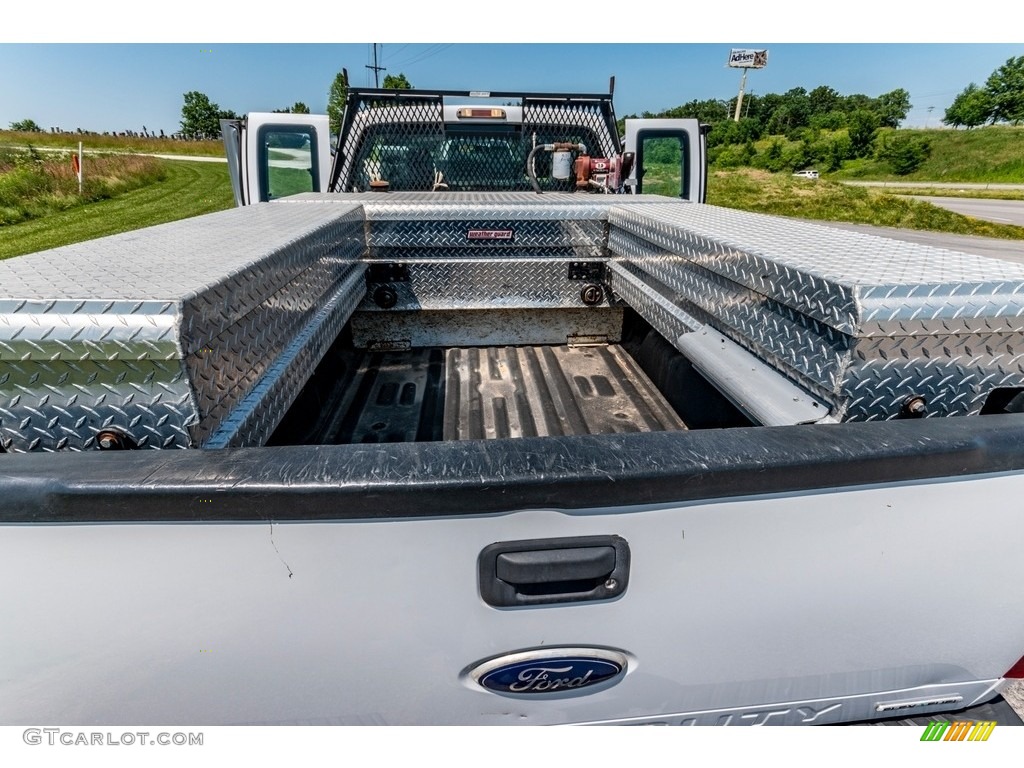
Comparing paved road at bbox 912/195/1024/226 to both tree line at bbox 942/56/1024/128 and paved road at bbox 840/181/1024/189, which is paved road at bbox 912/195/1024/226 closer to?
paved road at bbox 840/181/1024/189

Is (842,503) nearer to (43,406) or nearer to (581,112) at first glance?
(43,406)

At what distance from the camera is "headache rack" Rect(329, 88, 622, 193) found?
4.04 m

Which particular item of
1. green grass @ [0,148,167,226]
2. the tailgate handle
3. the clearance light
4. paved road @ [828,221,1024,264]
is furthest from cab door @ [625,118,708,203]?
green grass @ [0,148,167,226]

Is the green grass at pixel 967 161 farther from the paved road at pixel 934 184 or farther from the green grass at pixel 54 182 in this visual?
the green grass at pixel 54 182

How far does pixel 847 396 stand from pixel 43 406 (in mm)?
1545

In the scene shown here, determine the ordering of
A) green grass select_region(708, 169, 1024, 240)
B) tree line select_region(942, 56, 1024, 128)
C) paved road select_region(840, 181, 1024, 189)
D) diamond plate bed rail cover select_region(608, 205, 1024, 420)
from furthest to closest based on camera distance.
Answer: tree line select_region(942, 56, 1024, 128) → paved road select_region(840, 181, 1024, 189) → green grass select_region(708, 169, 1024, 240) → diamond plate bed rail cover select_region(608, 205, 1024, 420)

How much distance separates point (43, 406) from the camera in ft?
3.40

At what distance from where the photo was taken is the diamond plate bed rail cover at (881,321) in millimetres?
1173

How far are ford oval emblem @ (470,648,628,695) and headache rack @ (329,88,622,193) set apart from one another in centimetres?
368
